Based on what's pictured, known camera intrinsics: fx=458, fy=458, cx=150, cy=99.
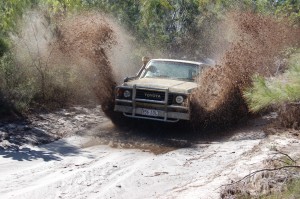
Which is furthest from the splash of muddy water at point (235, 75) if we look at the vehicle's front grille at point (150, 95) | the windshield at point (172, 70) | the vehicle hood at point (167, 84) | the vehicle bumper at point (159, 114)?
the vehicle's front grille at point (150, 95)

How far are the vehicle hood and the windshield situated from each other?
1.08ft

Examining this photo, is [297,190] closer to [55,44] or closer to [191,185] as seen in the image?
[191,185]

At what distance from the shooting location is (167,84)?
10344mm

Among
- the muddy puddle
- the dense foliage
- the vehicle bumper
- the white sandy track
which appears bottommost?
the white sandy track

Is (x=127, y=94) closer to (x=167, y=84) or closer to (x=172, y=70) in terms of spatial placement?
(x=167, y=84)

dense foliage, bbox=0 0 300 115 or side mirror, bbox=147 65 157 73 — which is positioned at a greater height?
dense foliage, bbox=0 0 300 115

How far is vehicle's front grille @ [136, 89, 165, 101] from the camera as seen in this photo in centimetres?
999

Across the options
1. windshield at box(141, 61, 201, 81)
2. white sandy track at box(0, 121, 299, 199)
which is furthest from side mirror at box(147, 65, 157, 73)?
white sandy track at box(0, 121, 299, 199)

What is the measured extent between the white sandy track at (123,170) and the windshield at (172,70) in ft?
7.74

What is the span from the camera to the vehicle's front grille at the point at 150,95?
9.99 m

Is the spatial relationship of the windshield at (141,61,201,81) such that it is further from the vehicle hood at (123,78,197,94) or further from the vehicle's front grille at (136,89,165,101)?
the vehicle's front grille at (136,89,165,101)

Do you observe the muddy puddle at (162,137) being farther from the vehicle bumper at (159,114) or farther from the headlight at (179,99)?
the headlight at (179,99)

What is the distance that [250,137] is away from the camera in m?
9.70

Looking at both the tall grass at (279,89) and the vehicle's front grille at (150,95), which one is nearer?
the tall grass at (279,89)
